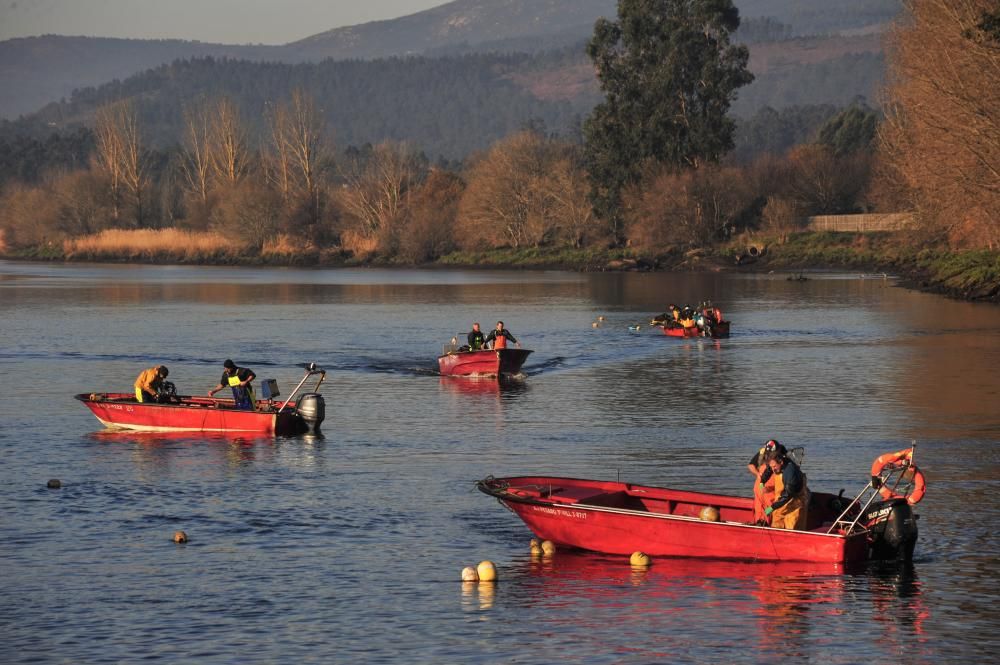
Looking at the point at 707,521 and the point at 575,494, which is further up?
the point at 575,494

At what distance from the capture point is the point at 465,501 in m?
28.2

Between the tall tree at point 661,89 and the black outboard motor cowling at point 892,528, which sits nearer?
the black outboard motor cowling at point 892,528

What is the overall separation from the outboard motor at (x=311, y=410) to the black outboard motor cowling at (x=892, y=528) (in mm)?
16866

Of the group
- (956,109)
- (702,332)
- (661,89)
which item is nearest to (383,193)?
(661,89)

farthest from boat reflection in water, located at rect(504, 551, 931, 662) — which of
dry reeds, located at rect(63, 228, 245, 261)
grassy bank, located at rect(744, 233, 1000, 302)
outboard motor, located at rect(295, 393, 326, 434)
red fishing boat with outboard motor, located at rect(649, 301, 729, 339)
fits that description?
dry reeds, located at rect(63, 228, 245, 261)

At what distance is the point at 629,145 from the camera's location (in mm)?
134500

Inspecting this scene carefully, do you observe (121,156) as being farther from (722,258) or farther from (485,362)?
(485,362)

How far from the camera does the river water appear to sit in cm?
2002

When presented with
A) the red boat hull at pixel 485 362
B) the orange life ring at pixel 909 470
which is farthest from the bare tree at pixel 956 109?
the orange life ring at pixel 909 470

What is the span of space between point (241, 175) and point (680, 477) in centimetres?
15267

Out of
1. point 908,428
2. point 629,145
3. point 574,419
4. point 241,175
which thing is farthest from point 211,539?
point 241,175

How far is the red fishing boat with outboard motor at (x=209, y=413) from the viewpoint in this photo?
118ft

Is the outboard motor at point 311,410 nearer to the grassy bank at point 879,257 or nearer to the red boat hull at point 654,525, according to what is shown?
the red boat hull at point 654,525

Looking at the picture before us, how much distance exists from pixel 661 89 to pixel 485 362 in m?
86.6
